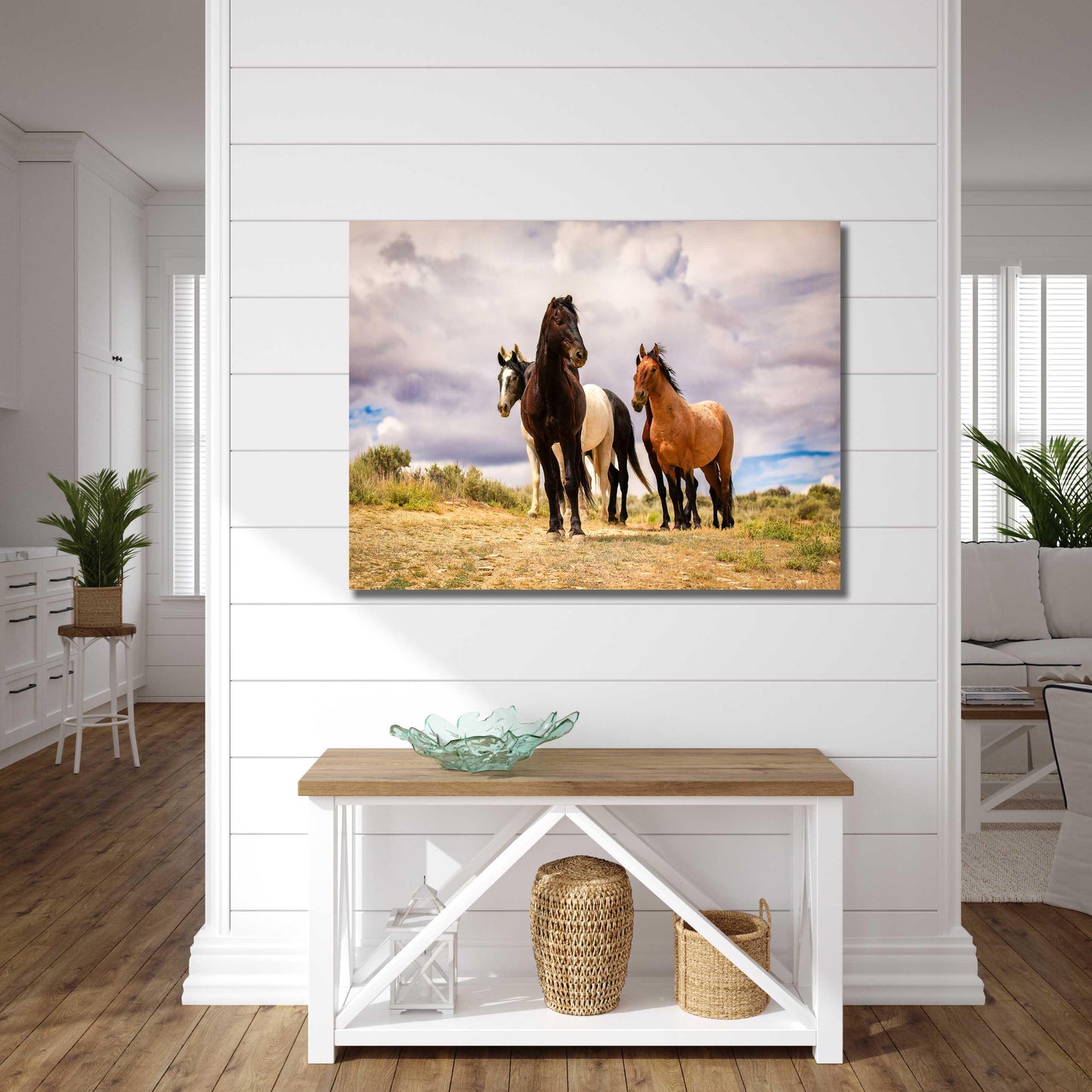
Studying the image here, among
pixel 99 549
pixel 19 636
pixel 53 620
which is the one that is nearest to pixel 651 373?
pixel 99 549

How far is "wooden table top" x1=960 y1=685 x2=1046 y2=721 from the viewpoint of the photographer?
352cm

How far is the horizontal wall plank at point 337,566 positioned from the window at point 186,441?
412 centimetres

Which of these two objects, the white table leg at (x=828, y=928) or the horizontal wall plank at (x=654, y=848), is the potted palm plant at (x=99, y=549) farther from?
the white table leg at (x=828, y=928)

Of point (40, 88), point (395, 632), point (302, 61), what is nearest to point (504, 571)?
point (395, 632)

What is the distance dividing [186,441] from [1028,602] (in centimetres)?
488

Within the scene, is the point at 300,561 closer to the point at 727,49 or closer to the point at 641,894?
the point at 641,894

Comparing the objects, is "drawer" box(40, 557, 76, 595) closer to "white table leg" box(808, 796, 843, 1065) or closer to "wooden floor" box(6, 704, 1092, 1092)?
"wooden floor" box(6, 704, 1092, 1092)

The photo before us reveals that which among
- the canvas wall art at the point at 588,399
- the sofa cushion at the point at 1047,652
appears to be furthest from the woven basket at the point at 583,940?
the sofa cushion at the point at 1047,652

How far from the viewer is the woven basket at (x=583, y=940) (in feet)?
7.34

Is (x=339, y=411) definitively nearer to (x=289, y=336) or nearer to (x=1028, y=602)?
(x=289, y=336)

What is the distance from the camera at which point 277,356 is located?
2461 millimetres

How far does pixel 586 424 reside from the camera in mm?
2506

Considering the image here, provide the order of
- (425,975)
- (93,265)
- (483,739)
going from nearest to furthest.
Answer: (483,739)
(425,975)
(93,265)

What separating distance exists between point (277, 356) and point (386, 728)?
932 mm
